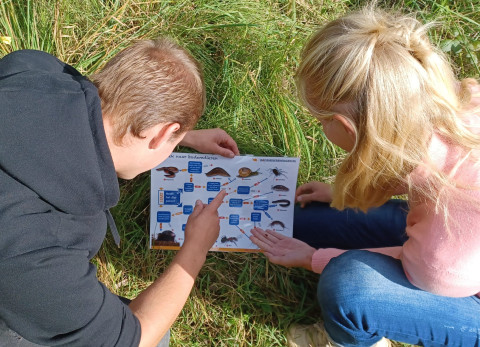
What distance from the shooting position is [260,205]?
1.92 metres

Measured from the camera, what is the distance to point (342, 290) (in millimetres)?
1487

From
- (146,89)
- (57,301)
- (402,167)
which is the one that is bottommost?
(57,301)

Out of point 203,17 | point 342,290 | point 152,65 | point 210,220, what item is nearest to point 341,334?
point 342,290

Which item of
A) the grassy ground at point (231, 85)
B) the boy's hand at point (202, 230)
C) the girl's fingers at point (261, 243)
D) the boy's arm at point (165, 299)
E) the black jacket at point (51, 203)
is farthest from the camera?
the grassy ground at point (231, 85)

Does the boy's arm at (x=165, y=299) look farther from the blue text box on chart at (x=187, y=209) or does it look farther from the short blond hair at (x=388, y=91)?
the short blond hair at (x=388, y=91)

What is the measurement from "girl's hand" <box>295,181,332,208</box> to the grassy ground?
0.14 meters

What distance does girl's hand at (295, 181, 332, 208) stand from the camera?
6.31 feet

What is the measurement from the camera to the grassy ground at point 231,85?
1.97 meters

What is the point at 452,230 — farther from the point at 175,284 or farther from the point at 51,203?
the point at 51,203

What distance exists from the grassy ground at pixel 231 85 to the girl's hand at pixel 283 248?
159 mm

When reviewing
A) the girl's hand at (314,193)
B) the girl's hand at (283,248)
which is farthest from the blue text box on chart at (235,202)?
the girl's hand at (314,193)

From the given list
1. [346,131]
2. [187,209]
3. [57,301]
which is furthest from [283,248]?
[57,301]

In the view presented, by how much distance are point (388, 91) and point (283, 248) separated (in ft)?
2.88

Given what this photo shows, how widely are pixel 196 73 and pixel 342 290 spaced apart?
2.68 feet
